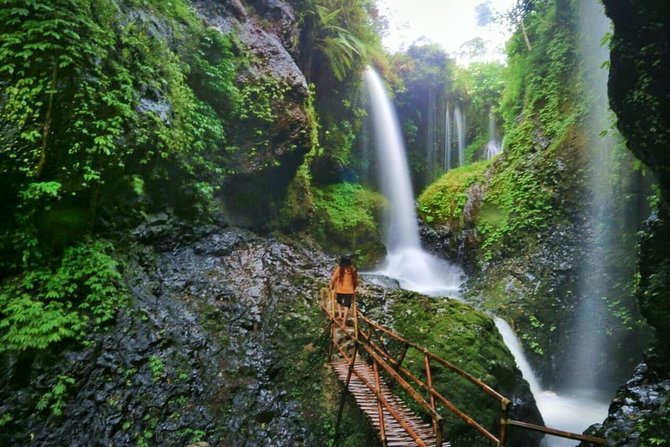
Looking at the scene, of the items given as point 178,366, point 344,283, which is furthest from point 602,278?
point 178,366

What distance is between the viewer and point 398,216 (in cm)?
1584

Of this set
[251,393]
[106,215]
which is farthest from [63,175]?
[251,393]

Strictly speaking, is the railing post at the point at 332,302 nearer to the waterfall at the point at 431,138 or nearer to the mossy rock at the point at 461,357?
the mossy rock at the point at 461,357

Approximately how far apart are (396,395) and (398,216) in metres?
10.6

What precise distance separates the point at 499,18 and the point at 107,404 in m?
18.7

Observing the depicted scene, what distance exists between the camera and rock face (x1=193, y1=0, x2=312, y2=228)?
9938 millimetres

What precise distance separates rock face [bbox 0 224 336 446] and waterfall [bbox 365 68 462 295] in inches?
216

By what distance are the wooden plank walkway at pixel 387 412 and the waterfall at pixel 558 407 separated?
4.02 meters

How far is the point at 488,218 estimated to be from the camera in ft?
40.1

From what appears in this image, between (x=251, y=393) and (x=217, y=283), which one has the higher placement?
(x=217, y=283)

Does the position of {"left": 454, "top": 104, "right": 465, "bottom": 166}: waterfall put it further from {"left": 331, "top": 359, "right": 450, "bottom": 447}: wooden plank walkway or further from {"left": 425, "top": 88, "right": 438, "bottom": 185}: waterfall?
{"left": 331, "top": 359, "right": 450, "bottom": 447}: wooden plank walkway

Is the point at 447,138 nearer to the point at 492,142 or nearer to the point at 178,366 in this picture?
the point at 492,142

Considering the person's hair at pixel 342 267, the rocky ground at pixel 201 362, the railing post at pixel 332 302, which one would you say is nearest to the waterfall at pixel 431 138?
the rocky ground at pixel 201 362

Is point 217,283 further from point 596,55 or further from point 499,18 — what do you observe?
point 499,18
